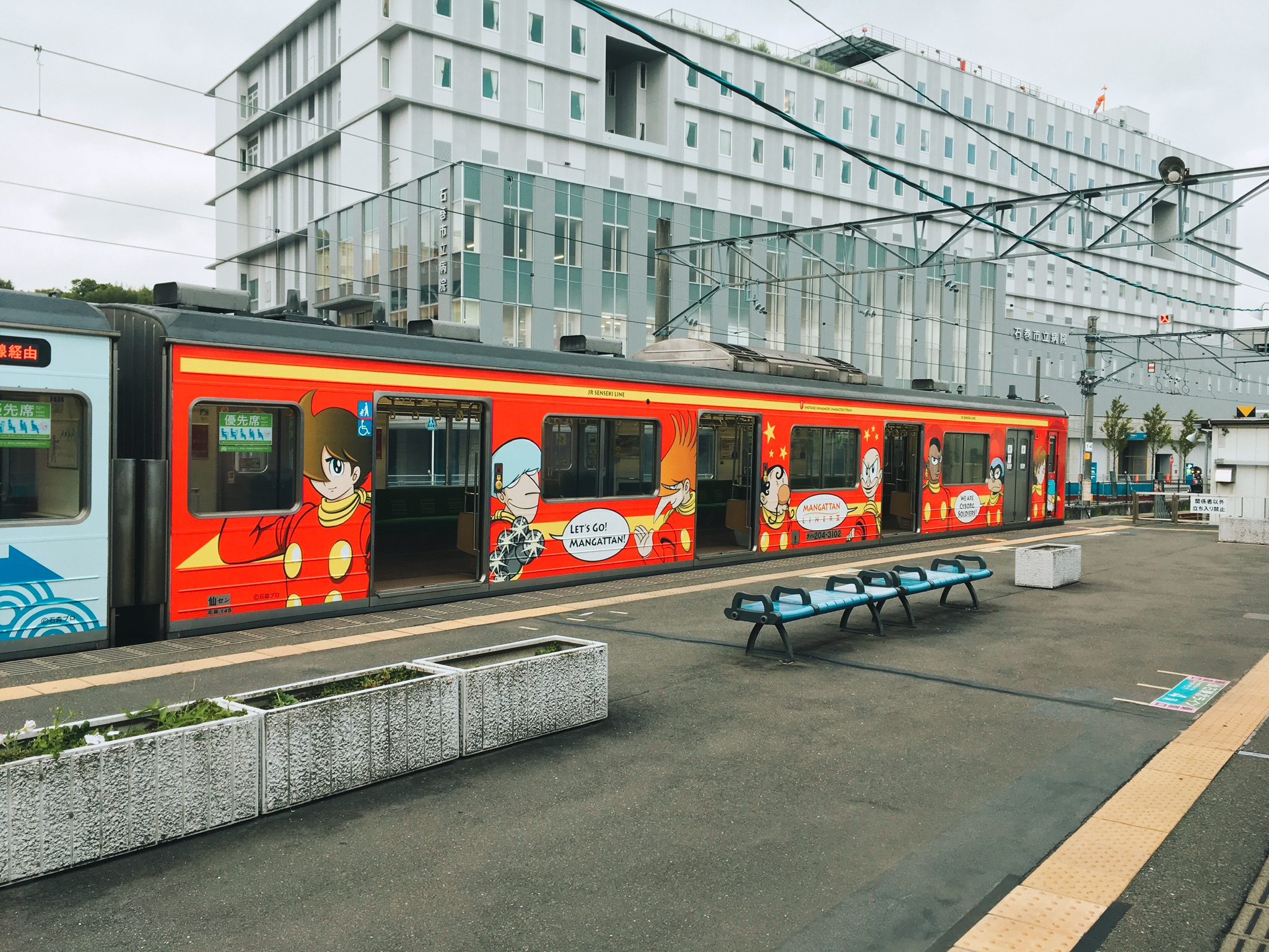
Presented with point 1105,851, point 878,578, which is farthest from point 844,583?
point 1105,851

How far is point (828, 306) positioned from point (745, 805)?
50.8m

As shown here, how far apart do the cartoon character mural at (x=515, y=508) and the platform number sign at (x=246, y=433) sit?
2.96 meters

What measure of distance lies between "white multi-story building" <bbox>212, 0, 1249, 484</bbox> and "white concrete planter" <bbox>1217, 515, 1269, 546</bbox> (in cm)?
1300

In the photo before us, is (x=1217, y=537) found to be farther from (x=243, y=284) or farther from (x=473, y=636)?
(x=243, y=284)

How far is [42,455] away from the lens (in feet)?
28.3

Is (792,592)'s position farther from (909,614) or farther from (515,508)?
(515,508)

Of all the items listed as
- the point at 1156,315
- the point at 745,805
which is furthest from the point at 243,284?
the point at 1156,315

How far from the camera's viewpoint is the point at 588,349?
1474 cm

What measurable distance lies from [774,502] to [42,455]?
36.4ft

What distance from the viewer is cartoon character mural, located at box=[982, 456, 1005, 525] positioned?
2308 centimetres

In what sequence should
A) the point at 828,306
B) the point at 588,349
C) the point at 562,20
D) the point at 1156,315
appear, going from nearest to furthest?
the point at 588,349 < the point at 562,20 < the point at 828,306 < the point at 1156,315

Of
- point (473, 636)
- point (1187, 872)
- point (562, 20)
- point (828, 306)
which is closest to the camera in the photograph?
point (1187, 872)

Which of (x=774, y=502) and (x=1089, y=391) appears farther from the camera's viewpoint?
(x=1089, y=391)

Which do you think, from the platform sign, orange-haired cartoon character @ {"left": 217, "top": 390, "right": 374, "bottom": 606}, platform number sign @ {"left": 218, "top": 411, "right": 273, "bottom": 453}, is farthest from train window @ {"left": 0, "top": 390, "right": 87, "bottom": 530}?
the platform sign
